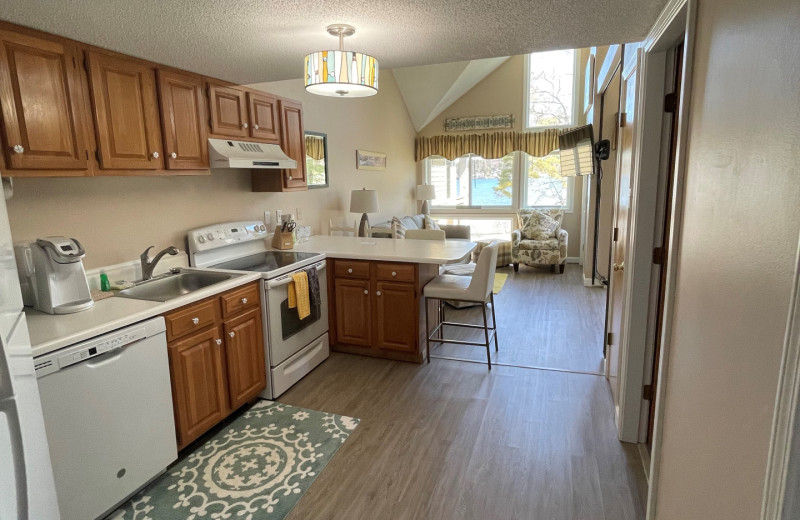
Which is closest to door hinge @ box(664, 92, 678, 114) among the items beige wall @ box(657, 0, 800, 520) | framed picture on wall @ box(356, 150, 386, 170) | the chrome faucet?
beige wall @ box(657, 0, 800, 520)

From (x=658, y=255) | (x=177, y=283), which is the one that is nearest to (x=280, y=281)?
(x=177, y=283)

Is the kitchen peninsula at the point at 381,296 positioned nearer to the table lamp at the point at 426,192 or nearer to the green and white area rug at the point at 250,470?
the green and white area rug at the point at 250,470

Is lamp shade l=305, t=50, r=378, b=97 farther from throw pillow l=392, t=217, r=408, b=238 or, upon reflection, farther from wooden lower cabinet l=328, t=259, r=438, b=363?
throw pillow l=392, t=217, r=408, b=238

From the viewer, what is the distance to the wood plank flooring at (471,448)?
6.68ft

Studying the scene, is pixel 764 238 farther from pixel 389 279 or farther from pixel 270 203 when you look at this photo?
pixel 270 203

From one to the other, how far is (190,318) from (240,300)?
396 mm

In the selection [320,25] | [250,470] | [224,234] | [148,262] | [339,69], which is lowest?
[250,470]

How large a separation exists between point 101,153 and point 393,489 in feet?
7.25

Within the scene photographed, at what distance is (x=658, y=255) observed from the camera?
A: 2.24m

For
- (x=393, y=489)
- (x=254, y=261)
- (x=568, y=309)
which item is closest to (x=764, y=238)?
(x=393, y=489)

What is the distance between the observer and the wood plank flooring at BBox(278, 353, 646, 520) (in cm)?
204

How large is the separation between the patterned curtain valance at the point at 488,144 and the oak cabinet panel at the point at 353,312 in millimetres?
4737

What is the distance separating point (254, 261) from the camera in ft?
10.9

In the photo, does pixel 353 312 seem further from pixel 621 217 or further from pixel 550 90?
pixel 550 90
